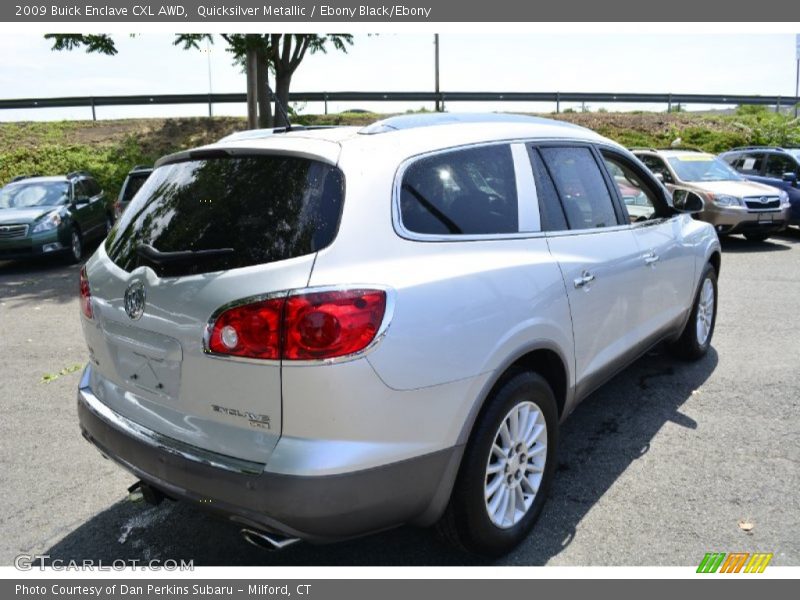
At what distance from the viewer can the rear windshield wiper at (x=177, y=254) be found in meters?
2.56

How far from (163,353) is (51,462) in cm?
199

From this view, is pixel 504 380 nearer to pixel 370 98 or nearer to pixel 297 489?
pixel 297 489

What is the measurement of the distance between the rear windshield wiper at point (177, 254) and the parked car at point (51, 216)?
32.9ft

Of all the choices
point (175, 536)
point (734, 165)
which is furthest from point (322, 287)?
point (734, 165)

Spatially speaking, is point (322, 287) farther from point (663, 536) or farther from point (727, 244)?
point (727, 244)

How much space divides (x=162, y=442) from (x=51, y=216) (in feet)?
34.9

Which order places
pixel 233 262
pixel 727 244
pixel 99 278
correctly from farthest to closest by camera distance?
1. pixel 727 244
2. pixel 99 278
3. pixel 233 262

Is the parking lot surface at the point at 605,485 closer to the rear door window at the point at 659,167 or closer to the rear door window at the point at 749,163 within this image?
the rear door window at the point at 659,167

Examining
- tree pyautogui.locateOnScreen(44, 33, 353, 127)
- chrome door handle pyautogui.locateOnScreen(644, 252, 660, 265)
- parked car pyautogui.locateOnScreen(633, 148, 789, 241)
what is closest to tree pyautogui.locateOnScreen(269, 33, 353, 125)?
tree pyautogui.locateOnScreen(44, 33, 353, 127)

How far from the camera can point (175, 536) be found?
328cm

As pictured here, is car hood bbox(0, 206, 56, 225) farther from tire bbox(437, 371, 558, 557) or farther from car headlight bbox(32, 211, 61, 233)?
tire bbox(437, 371, 558, 557)

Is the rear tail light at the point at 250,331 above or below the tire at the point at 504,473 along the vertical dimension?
above

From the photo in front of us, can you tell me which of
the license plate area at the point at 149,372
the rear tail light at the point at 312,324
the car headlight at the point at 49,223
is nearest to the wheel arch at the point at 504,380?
the rear tail light at the point at 312,324

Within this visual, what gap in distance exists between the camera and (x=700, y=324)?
18.2ft
